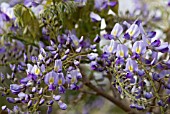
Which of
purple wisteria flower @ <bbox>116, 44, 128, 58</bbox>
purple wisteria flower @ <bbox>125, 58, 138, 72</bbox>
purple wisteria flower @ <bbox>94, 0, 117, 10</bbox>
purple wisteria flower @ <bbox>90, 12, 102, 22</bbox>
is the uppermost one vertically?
purple wisteria flower @ <bbox>94, 0, 117, 10</bbox>

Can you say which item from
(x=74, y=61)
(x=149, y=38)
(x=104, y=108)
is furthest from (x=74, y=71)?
(x=104, y=108)

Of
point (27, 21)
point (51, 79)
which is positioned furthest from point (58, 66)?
point (27, 21)

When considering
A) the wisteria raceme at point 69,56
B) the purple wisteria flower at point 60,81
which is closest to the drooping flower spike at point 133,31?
the wisteria raceme at point 69,56

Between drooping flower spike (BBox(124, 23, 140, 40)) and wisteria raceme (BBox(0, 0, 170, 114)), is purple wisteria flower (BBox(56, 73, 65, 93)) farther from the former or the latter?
drooping flower spike (BBox(124, 23, 140, 40))

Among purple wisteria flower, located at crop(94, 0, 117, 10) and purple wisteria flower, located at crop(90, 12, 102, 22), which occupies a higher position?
A: purple wisteria flower, located at crop(94, 0, 117, 10)

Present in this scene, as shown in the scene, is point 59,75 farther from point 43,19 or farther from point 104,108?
point 104,108

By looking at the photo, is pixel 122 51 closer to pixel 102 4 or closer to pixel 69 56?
pixel 69 56

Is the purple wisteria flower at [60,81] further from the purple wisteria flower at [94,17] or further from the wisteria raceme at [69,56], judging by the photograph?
the purple wisteria flower at [94,17]

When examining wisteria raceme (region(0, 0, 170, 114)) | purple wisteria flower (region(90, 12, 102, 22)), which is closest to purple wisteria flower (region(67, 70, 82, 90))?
wisteria raceme (region(0, 0, 170, 114))
